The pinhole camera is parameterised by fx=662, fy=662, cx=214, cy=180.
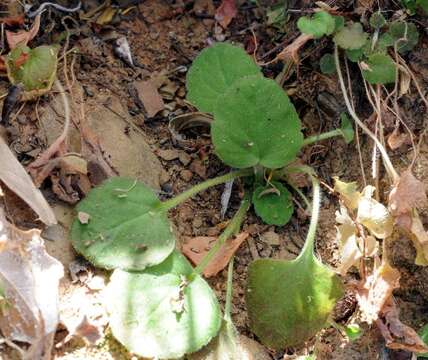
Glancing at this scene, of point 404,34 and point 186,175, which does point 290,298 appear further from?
point 404,34

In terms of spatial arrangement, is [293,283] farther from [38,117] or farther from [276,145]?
[38,117]

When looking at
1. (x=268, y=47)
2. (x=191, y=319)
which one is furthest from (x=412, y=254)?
(x=268, y=47)

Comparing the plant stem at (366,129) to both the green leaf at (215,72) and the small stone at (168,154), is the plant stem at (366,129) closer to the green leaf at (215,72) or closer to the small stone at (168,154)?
the green leaf at (215,72)

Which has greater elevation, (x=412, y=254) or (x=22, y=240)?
(x=22, y=240)

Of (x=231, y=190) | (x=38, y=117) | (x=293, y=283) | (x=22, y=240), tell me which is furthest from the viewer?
(x=231, y=190)

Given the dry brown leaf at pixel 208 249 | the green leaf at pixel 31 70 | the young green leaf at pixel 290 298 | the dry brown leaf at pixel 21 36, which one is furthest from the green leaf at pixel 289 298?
the dry brown leaf at pixel 21 36
